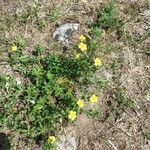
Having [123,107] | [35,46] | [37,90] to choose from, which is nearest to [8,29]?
[35,46]

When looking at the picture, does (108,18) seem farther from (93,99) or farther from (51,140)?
(51,140)

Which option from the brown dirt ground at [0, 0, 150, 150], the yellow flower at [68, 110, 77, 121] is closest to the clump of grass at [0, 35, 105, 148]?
the yellow flower at [68, 110, 77, 121]

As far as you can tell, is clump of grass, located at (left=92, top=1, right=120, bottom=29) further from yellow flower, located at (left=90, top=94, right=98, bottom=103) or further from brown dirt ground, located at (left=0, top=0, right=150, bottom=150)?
yellow flower, located at (left=90, top=94, right=98, bottom=103)

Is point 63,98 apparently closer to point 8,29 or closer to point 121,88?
point 121,88

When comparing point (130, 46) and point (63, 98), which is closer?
point (63, 98)

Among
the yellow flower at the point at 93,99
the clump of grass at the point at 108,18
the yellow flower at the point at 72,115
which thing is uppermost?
the clump of grass at the point at 108,18

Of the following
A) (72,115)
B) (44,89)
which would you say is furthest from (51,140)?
(44,89)

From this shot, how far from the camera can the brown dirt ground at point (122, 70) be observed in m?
4.49

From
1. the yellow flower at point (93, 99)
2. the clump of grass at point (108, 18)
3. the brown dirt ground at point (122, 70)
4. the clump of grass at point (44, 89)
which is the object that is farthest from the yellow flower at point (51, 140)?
the clump of grass at point (108, 18)

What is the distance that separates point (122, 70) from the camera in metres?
4.99

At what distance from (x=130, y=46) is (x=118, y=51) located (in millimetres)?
180

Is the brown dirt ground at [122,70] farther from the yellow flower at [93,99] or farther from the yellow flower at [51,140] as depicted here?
the yellow flower at [51,140]

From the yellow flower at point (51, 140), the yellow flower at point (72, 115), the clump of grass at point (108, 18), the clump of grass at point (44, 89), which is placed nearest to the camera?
the yellow flower at point (51, 140)

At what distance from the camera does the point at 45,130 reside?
4.42m
